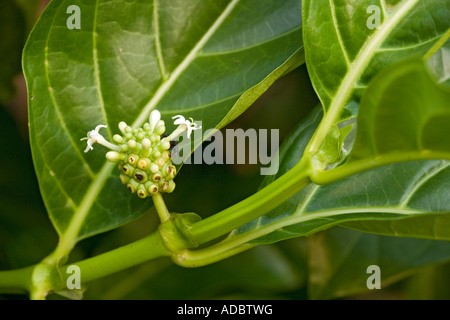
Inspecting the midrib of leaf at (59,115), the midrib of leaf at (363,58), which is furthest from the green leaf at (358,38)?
the midrib of leaf at (59,115)

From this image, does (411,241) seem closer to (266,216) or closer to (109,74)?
(266,216)

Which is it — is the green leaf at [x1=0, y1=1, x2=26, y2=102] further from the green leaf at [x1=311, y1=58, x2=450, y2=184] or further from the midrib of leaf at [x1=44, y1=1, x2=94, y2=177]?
the green leaf at [x1=311, y1=58, x2=450, y2=184]

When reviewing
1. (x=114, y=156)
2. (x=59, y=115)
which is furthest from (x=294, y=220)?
(x=59, y=115)

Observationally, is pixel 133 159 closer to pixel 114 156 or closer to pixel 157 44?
pixel 114 156

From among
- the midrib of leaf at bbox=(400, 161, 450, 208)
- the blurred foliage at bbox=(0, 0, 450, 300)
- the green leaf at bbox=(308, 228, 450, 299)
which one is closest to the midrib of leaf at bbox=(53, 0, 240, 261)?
the blurred foliage at bbox=(0, 0, 450, 300)

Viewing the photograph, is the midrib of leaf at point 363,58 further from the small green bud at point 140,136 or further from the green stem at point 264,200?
the small green bud at point 140,136

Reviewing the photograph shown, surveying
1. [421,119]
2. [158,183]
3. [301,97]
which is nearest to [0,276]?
[158,183]
